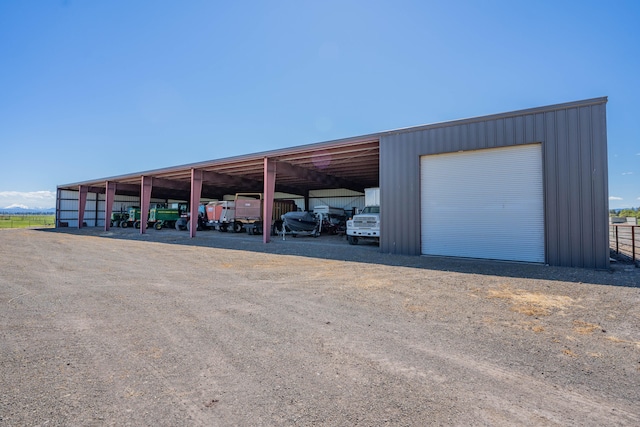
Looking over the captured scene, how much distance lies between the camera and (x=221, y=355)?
3.50 m

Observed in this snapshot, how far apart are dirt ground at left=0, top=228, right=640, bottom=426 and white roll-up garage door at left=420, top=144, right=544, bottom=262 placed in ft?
10.5

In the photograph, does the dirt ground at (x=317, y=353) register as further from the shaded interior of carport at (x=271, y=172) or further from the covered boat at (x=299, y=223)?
the covered boat at (x=299, y=223)

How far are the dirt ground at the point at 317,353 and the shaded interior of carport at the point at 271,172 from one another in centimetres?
931

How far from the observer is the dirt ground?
2525 millimetres

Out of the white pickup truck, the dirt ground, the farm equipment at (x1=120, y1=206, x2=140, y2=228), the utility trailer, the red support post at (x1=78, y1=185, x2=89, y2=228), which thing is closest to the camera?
the dirt ground

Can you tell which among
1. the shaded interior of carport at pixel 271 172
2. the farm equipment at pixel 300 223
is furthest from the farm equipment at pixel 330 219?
the shaded interior of carport at pixel 271 172

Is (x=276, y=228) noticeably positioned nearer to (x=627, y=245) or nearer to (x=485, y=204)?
(x=485, y=204)

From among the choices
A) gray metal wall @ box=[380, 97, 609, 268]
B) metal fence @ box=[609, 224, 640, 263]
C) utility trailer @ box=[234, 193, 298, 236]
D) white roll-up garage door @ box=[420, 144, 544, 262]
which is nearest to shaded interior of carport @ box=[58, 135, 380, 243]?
utility trailer @ box=[234, 193, 298, 236]

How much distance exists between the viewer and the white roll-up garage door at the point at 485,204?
404 inches

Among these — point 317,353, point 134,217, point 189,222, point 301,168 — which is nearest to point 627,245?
point 301,168

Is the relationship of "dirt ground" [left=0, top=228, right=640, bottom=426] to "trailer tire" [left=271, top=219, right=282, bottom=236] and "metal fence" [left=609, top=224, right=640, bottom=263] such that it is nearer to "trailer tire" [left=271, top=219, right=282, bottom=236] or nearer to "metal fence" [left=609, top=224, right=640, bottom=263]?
"metal fence" [left=609, top=224, right=640, bottom=263]

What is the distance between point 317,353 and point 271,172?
1521cm

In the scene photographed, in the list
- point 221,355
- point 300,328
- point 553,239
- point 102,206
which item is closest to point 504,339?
point 300,328

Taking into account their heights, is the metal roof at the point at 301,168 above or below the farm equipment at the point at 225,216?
above
